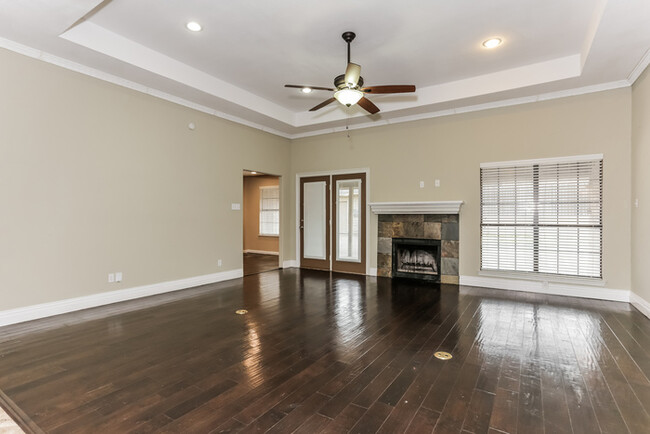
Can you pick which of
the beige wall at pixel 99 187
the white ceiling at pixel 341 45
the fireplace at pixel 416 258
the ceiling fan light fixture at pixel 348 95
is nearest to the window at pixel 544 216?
the fireplace at pixel 416 258

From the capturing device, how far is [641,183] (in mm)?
4137

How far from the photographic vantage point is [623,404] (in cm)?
210

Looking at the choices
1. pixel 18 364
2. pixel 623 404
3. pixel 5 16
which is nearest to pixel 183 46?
pixel 5 16

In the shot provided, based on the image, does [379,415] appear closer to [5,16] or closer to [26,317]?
[26,317]

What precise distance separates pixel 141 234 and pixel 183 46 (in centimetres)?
260

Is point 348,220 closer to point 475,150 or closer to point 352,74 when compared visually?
point 475,150

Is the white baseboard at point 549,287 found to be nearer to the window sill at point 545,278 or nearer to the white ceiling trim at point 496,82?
the window sill at point 545,278

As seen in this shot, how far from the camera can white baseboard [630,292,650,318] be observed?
392cm

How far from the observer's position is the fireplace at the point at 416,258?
5926 millimetres

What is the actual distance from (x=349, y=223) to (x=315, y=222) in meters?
0.85

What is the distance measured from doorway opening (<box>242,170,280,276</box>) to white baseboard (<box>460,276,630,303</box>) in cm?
552

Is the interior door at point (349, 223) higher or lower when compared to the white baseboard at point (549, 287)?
higher

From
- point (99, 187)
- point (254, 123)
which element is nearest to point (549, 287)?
point (254, 123)

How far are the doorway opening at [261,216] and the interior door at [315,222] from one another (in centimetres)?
216
